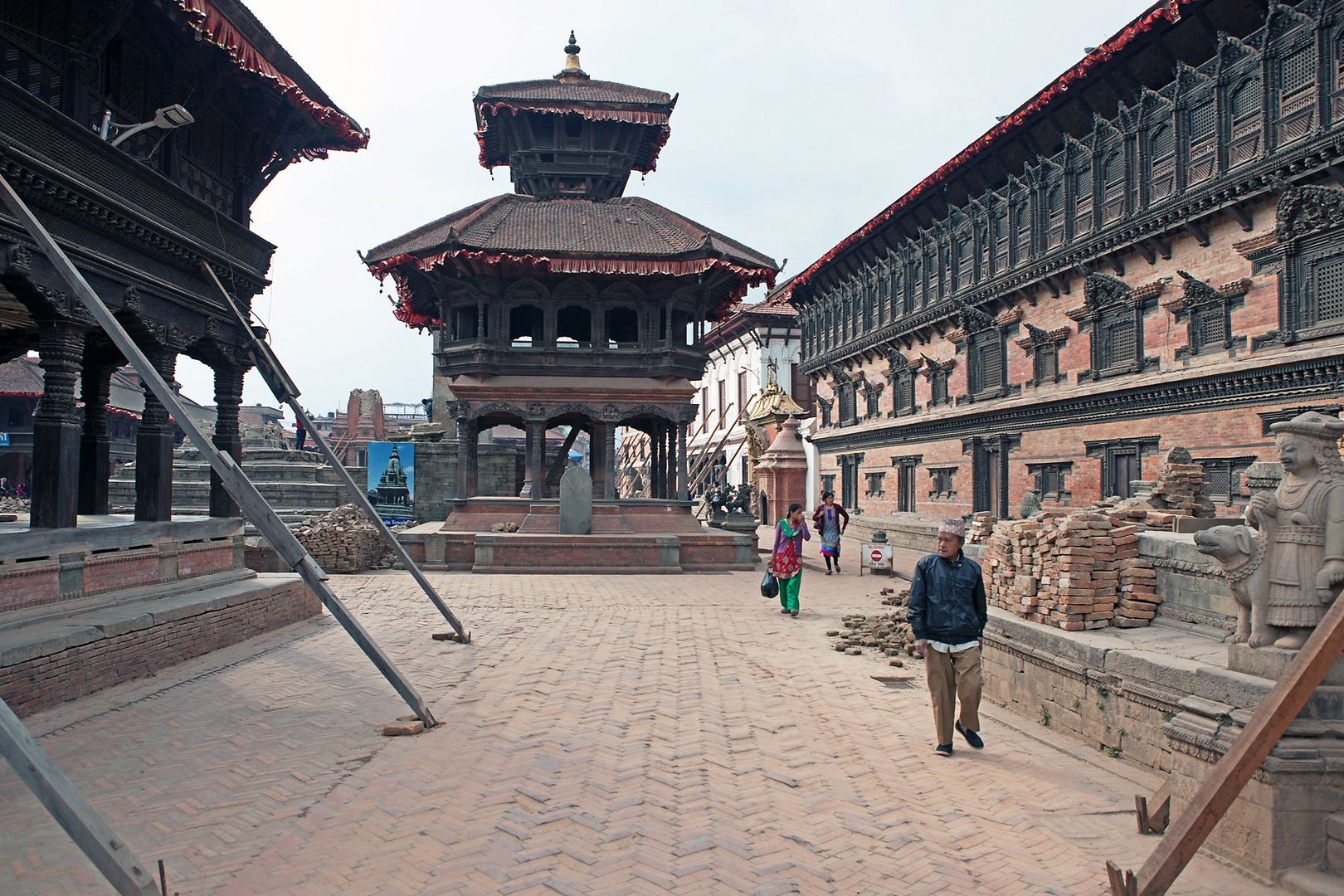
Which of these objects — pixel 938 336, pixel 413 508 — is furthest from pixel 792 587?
pixel 413 508

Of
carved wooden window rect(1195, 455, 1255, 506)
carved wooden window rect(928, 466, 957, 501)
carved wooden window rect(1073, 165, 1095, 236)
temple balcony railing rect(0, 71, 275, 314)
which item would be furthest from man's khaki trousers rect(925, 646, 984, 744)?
carved wooden window rect(928, 466, 957, 501)

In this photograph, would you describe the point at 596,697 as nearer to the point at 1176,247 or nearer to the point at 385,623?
the point at 385,623

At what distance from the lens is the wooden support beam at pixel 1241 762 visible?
392 centimetres

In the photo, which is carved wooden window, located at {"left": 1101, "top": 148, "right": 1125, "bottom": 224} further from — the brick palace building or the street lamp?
the street lamp

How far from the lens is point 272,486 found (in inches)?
1085

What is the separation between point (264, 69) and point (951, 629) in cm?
1037

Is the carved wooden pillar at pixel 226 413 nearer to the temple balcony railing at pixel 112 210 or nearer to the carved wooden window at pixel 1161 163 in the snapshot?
the temple balcony railing at pixel 112 210

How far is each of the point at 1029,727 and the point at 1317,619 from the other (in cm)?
305

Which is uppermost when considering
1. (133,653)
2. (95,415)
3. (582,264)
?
(582,264)

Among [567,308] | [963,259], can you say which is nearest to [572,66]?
[567,308]

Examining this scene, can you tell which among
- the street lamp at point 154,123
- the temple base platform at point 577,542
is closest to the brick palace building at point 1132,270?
the temple base platform at point 577,542

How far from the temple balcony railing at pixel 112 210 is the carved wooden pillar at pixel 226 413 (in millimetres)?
1095

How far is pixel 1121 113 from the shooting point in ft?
64.7

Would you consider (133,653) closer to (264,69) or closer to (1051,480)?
(264,69)
